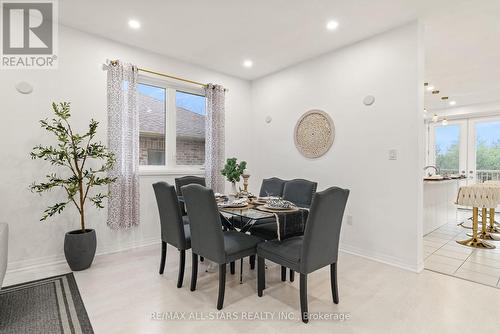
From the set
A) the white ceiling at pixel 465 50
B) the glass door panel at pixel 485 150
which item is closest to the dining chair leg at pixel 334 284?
the white ceiling at pixel 465 50

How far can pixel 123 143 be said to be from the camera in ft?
11.0

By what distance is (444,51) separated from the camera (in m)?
3.64

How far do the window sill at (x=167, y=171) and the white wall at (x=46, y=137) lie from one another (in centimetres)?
8

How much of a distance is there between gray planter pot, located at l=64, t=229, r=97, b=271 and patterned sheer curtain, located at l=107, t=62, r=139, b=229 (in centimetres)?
51

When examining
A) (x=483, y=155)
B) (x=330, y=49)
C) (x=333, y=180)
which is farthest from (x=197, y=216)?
(x=483, y=155)

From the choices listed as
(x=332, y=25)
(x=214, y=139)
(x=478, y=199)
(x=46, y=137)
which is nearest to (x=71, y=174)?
(x=46, y=137)

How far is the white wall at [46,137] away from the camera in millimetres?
2729

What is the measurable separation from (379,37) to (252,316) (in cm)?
337

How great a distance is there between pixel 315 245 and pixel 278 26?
2.50m

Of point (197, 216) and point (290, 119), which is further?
point (290, 119)

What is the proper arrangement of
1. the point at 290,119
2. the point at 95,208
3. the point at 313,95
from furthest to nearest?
the point at 290,119 < the point at 313,95 < the point at 95,208

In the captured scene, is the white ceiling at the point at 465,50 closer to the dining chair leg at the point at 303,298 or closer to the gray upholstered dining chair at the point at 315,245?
the gray upholstered dining chair at the point at 315,245

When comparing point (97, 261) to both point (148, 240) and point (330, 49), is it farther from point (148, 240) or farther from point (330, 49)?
point (330, 49)

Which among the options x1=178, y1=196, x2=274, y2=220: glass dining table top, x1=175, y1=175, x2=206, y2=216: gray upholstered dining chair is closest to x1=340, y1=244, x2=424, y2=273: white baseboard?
x1=178, y1=196, x2=274, y2=220: glass dining table top
